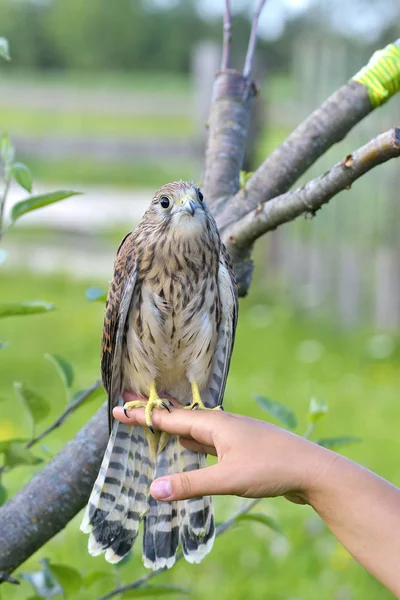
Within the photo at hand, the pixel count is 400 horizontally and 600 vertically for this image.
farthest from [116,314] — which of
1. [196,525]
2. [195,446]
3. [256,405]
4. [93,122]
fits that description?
[93,122]

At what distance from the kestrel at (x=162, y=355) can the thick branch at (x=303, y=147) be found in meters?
0.16

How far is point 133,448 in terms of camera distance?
2213 mm

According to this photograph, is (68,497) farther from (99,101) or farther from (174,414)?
(99,101)

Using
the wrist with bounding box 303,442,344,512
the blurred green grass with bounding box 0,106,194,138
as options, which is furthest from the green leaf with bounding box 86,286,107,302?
the blurred green grass with bounding box 0,106,194,138

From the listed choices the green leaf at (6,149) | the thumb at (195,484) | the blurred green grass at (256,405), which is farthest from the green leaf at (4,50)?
the thumb at (195,484)

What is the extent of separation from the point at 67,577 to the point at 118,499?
0.70ft

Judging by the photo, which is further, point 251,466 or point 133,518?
point 133,518

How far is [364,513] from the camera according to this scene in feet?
5.75

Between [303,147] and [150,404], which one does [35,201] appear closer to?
[150,404]

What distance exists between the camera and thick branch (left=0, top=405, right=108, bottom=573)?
2.06 metres

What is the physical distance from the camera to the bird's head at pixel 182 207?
84.3 inches

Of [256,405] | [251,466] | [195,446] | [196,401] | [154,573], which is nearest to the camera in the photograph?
[251,466]

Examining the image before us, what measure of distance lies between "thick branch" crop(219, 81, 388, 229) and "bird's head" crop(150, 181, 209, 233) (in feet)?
0.50

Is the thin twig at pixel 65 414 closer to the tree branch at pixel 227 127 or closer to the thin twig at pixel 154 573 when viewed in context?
the thin twig at pixel 154 573
